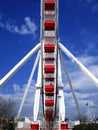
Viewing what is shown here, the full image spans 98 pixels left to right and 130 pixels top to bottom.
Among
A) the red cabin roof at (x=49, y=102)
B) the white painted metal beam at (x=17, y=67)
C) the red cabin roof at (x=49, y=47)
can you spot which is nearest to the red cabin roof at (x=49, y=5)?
the red cabin roof at (x=49, y=47)

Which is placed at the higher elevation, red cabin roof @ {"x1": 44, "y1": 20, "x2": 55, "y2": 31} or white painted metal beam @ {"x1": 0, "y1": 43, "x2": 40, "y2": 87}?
red cabin roof @ {"x1": 44, "y1": 20, "x2": 55, "y2": 31}

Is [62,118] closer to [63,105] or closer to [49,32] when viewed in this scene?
[63,105]

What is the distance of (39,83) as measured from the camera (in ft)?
157

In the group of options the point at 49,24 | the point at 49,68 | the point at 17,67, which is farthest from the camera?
the point at 49,68

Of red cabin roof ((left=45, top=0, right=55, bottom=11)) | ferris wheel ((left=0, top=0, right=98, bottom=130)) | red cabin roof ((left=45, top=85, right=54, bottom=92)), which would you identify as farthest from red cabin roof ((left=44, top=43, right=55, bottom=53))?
red cabin roof ((left=45, top=85, right=54, bottom=92))

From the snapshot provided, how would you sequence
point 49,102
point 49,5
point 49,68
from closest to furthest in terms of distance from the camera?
point 49,5 < point 49,68 < point 49,102

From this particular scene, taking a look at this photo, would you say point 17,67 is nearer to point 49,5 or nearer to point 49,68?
point 49,68

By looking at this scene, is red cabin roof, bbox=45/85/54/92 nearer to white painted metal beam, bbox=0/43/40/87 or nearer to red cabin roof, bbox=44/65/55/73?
red cabin roof, bbox=44/65/55/73

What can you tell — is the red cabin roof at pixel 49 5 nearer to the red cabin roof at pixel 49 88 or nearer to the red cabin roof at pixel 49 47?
the red cabin roof at pixel 49 47

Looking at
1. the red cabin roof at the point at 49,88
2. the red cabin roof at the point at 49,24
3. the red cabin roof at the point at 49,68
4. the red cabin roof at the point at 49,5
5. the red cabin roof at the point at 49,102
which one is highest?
the red cabin roof at the point at 49,5

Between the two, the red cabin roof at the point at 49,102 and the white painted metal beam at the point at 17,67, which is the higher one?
the white painted metal beam at the point at 17,67

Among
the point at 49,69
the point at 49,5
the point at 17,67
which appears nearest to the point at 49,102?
the point at 49,69

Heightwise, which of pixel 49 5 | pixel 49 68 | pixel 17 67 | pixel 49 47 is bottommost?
pixel 17 67

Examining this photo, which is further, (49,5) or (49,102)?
(49,102)
